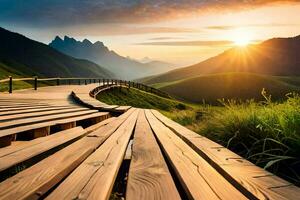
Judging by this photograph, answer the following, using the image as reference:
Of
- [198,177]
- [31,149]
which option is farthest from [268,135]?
[31,149]

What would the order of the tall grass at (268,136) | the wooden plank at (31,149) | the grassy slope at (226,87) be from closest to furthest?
the wooden plank at (31,149)
the tall grass at (268,136)
the grassy slope at (226,87)

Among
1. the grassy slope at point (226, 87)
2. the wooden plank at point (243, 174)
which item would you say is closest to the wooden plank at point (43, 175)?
the wooden plank at point (243, 174)

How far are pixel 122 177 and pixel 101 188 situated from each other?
164 centimetres

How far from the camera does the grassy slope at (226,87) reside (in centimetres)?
11062

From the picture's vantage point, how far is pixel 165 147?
500 centimetres

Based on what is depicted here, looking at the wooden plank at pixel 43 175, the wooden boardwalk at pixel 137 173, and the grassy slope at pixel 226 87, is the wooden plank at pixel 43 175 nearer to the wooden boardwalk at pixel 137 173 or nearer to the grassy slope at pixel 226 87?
the wooden boardwalk at pixel 137 173

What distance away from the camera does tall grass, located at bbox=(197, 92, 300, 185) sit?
4805 millimetres

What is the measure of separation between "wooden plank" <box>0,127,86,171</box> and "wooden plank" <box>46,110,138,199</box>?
0.63 meters

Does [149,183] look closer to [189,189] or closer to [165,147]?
[189,189]

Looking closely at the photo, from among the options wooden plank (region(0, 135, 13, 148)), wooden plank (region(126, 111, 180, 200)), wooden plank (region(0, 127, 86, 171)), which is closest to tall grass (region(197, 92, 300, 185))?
wooden plank (region(126, 111, 180, 200))

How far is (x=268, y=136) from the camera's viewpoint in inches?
233

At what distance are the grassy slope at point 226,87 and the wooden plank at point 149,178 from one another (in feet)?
338

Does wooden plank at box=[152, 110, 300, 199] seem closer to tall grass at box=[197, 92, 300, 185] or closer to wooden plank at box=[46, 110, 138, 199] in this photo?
tall grass at box=[197, 92, 300, 185]

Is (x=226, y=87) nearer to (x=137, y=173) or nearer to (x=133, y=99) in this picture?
(x=133, y=99)
